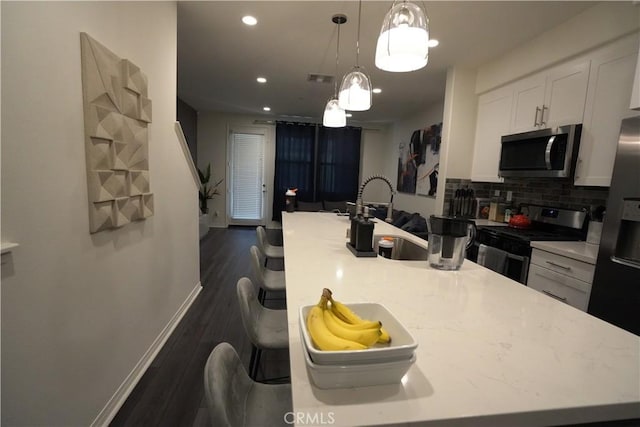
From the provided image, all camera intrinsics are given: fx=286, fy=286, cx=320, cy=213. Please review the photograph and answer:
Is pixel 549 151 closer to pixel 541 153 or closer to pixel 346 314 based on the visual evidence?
pixel 541 153

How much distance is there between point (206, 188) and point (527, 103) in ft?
19.5

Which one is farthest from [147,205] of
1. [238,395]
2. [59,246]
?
[238,395]

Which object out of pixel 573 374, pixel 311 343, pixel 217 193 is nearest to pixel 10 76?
pixel 311 343

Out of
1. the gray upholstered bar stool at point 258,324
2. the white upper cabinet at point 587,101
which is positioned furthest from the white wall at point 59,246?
the white upper cabinet at point 587,101

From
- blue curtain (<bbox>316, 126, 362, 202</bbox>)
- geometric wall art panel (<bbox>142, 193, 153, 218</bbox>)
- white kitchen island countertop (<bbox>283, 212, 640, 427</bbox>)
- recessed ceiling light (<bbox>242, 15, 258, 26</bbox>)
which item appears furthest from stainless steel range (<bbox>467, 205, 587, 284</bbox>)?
blue curtain (<bbox>316, 126, 362, 202</bbox>)

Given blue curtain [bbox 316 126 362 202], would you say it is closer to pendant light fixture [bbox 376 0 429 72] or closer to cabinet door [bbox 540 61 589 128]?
cabinet door [bbox 540 61 589 128]

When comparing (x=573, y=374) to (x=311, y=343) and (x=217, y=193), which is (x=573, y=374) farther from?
(x=217, y=193)

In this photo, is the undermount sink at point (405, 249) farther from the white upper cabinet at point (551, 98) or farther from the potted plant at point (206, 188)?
the potted plant at point (206, 188)

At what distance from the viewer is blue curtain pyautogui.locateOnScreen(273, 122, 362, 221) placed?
6664 mm

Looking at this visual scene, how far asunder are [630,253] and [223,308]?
3.02 metres

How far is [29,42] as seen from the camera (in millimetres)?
964

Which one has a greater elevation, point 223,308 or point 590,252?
point 590,252

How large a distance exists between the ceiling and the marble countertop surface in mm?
1808

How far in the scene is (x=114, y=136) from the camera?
4.57 ft
